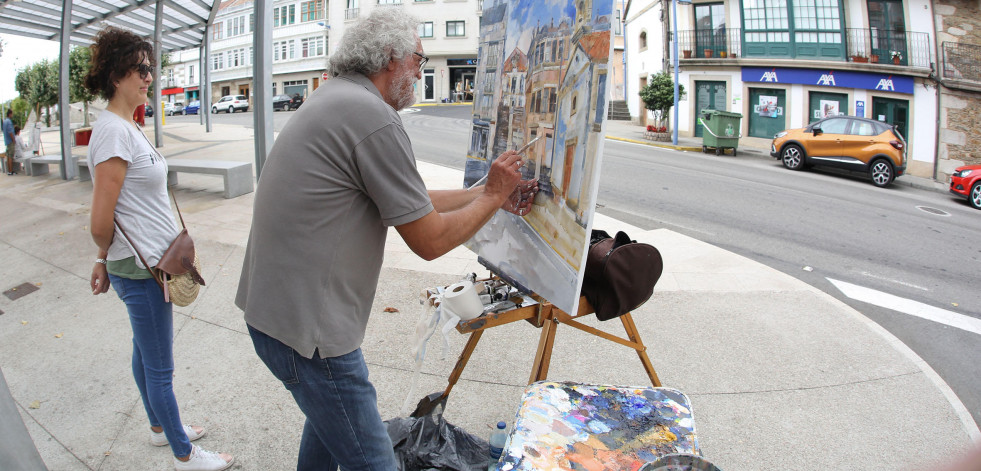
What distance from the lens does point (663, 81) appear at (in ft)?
67.5

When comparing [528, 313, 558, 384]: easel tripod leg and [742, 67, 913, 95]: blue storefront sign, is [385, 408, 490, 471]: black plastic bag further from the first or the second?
[742, 67, 913, 95]: blue storefront sign

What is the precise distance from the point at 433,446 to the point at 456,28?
45.7m

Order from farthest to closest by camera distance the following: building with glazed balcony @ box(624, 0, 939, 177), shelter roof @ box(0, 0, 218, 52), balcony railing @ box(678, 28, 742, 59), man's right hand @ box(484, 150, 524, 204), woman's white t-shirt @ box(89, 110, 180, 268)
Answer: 1. balcony railing @ box(678, 28, 742, 59)
2. building with glazed balcony @ box(624, 0, 939, 177)
3. shelter roof @ box(0, 0, 218, 52)
4. woman's white t-shirt @ box(89, 110, 180, 268)
5. man's right hand @ box(484, 150, 524, 204)

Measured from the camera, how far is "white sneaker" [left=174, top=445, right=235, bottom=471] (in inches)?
103

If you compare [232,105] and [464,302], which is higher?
[232,105]

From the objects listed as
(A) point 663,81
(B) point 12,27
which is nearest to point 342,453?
(B) point 12,27

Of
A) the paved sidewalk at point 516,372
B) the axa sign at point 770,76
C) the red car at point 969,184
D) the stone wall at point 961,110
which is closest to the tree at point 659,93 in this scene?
the axa sign at point 770,76

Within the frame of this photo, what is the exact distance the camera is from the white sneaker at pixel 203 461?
8.59ft

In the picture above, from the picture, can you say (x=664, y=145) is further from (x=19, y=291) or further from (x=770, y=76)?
(x=19, y=291)

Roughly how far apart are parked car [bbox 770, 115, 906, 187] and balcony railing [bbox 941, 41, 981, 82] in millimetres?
6215

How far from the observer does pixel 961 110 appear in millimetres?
17922

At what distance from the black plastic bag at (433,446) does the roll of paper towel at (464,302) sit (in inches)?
22.1

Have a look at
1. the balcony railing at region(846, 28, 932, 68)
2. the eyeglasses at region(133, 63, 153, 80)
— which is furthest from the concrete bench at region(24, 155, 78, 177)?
the balcony railing at region(846, 28, 932, 68)

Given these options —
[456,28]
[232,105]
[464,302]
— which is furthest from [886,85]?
[232,105]
